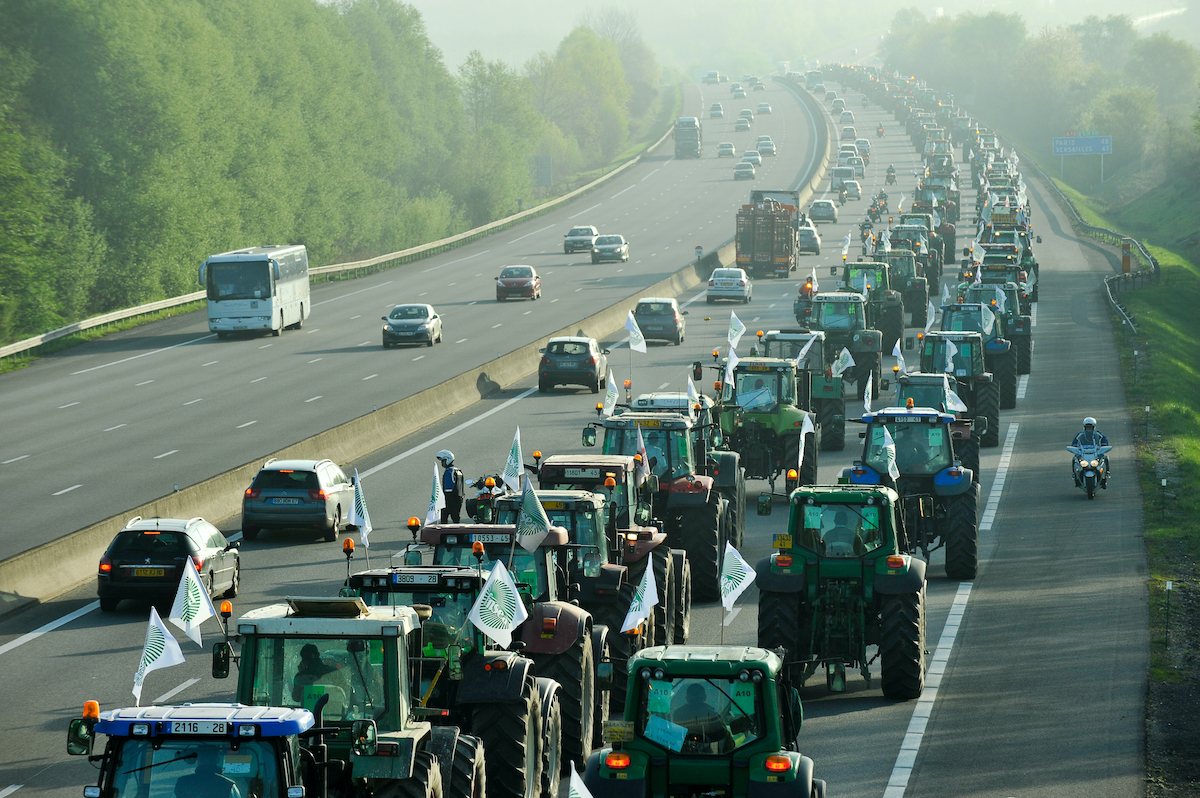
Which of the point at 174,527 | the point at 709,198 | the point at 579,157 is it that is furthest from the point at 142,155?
the point at 579,157

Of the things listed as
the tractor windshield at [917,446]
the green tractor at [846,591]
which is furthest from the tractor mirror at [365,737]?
the tractor windshield at [917,446]

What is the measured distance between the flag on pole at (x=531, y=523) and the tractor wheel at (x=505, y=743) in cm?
238

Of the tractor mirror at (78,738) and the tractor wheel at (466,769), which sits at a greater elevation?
the tractor mirror at (78,738)

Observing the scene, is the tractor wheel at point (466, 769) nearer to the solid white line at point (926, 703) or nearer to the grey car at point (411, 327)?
the solid white line at point (926, 703)

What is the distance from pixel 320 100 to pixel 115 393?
66.9m

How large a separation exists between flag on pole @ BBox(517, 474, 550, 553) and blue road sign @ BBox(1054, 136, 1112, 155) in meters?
130

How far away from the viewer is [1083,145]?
138 metres

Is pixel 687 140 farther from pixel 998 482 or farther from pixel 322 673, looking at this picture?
pixel 322 673

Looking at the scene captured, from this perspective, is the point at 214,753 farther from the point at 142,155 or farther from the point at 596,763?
the point at 142,155

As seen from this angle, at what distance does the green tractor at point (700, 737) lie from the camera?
1039 cm

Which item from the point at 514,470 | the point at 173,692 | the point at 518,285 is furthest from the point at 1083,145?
the point at 173,692

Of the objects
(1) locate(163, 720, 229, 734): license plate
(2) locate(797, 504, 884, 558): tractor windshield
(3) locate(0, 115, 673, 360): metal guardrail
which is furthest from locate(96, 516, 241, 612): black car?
(3) locate(0, 115, 673, 360): metal guardrail

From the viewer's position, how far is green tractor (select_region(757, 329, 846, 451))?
3366 cm

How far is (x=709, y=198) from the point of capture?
108 metres
